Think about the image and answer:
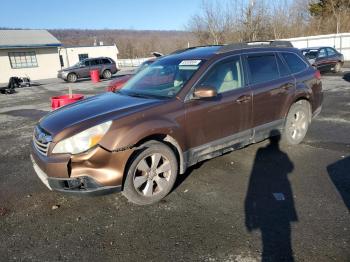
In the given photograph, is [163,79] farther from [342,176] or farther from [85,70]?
[85,70]

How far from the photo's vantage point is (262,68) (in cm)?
538

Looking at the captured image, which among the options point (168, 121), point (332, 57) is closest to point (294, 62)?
point (168, 121)

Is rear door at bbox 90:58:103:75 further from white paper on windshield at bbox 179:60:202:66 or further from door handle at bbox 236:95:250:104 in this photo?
door handle at bbox 236:95:250:104

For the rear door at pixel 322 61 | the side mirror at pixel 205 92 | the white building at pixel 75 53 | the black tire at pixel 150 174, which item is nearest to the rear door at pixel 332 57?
the rear door at pixel 322 61

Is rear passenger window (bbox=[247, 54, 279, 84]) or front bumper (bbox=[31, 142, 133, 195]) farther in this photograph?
rear passenger window (bbox=[247, 54, 279, 84])

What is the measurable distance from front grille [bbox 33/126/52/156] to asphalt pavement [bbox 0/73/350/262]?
0.74 meters

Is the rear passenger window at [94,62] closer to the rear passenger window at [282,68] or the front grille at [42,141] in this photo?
the rear passenger window at [282,68]

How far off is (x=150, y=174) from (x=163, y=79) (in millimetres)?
1510

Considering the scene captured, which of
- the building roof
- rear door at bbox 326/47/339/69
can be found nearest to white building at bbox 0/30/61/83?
the building roof

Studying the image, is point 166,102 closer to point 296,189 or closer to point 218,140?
point 218,140

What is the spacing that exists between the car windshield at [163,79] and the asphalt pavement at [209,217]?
51.0 inches

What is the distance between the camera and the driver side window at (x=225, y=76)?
4656 millimetres

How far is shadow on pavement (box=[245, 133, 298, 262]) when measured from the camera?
318 centimetres

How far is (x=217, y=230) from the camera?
351 cm
